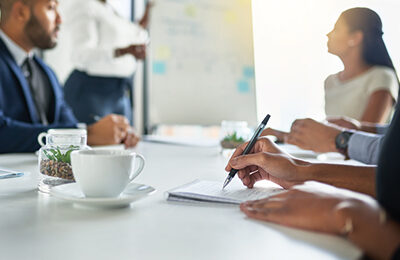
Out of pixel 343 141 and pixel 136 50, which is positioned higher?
pixel 136 50

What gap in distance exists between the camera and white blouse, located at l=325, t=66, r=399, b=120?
2.37 meters

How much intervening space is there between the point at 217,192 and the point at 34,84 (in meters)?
1.50

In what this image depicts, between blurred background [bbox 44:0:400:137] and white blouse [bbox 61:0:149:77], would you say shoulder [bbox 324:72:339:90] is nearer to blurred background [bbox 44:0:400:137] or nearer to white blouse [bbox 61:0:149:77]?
blurred background [bbox 44:0:400:137]

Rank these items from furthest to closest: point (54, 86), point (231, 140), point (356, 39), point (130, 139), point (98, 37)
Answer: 1. point (98, 37)
2. point (356, 39)
3. point (54, 86)
4. point (130, 139)
5. point (231, 140)

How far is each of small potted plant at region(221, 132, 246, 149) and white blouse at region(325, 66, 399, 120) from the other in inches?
51.8

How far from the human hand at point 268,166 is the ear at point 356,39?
5.37ft

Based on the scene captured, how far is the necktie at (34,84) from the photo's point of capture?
1874mm

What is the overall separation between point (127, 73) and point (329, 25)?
1.66 m

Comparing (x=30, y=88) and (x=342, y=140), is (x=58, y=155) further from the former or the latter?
(x=30, y=88)

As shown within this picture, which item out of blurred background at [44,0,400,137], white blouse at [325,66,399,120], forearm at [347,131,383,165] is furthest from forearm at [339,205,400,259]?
blurred background at [44,0,400,137]

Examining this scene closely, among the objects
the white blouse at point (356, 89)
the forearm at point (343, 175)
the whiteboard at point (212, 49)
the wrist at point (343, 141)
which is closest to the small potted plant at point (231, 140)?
the wrist at point (343, 141)

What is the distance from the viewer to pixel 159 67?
3594mm

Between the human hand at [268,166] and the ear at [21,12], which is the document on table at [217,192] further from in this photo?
the ear at [21,12]

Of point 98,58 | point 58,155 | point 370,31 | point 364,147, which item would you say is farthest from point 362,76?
point 58,155
